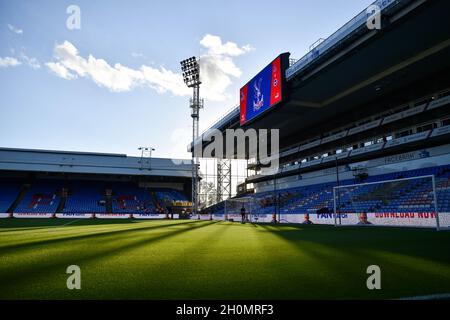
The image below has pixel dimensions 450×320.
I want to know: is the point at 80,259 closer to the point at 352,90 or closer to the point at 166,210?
the point at 352,90

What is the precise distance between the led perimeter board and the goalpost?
33.2ft

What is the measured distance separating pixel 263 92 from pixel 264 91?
182 mm

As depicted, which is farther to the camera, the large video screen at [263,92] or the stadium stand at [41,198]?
the stadium stand at [41,198]

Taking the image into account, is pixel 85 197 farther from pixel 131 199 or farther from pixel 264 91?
pixel 264 91

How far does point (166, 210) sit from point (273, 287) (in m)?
48.6

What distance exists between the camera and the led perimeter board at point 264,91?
26000 millimetres

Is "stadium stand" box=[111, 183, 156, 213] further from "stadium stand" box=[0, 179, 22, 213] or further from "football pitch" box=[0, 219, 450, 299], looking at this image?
"football pitch" box=[0, 219, 450, 299]

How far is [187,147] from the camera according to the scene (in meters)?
51.8

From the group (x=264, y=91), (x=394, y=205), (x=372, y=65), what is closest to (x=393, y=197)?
(x=394, y=205)

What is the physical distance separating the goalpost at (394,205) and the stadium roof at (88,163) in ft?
120

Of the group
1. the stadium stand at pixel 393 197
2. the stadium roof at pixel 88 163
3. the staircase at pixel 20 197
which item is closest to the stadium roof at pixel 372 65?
the stadium stand at pixel 393 197

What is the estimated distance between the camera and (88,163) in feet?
166

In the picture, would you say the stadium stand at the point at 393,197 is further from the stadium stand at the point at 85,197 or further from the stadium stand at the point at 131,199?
the stadium stand at the point at 85,197
